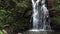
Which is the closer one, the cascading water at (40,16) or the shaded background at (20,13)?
the shaded background at (20,13)

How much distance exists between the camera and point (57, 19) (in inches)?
506

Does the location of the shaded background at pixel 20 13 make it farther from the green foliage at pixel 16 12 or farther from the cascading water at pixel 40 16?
the cascading water at pixel 40 16

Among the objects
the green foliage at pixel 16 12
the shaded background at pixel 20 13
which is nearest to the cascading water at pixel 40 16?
the shaded background at pixel 20 13

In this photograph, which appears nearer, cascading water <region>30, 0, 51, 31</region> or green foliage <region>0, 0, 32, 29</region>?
green foliage <region>0, 0, 32, 29</region>

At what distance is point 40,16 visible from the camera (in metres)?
14.4

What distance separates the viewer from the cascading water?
14.0 metres

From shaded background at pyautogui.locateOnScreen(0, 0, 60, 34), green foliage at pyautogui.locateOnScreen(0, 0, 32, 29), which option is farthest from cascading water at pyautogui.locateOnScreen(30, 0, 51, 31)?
green foliage at pyautogui.locateOnScreen(0, 0, 32, 29)

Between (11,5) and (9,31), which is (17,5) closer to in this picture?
(11,5)

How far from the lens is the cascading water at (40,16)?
45.8 ft

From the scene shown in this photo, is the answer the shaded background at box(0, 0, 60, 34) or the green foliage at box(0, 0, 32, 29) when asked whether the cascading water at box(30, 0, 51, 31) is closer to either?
the shaded background at box(0, 0, 60, 34)

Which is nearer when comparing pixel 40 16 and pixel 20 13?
pixel 20 13

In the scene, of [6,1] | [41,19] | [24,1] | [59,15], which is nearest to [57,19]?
[59,15]

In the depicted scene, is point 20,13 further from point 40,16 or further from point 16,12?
point 40,16

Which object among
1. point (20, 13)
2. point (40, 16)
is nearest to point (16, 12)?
point (20, 13)
